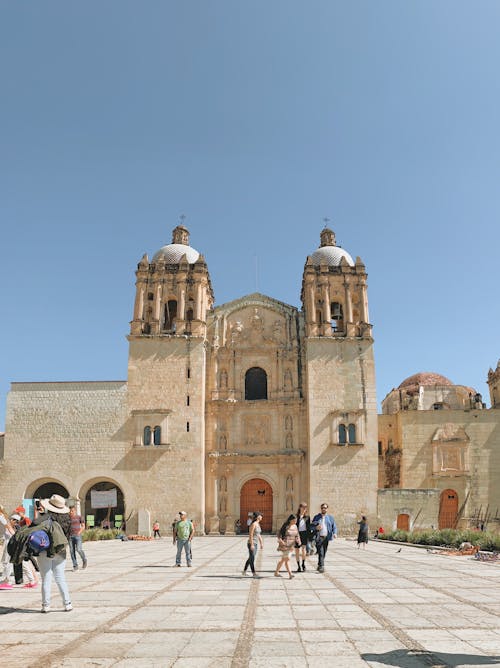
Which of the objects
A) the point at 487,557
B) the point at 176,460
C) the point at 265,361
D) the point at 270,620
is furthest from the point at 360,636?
the point at 265,361

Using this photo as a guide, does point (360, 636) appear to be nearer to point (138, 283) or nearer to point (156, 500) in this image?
point (156, 500)

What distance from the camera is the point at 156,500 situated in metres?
31.8

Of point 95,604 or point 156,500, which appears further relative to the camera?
point 156,500

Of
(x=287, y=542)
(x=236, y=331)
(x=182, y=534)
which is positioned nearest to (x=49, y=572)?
(x=287, y=542)

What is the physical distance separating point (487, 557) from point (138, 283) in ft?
82.3

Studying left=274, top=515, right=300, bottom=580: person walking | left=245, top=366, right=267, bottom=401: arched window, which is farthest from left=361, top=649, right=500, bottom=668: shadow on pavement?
left=245, top=366, right=267, bottom=401: arched window

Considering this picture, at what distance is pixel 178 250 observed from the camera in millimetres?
37750

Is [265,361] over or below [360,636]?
over

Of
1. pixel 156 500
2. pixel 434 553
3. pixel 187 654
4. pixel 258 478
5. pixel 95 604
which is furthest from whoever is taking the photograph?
pixel 258 478

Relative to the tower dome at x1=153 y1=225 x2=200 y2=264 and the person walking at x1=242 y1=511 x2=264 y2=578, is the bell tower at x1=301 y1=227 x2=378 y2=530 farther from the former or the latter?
the person walking at x1=242 y1=511 x2=264 y2=578

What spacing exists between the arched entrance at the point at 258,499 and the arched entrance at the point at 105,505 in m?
6.67

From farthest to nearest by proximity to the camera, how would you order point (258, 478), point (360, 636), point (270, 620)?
point (258, 478)
point (270, 620)
point (360, 636)

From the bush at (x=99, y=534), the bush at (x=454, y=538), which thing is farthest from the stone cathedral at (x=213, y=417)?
the bush at (x=454, y=538)

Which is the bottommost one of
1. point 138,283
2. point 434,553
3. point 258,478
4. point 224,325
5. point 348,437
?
point 434,553
